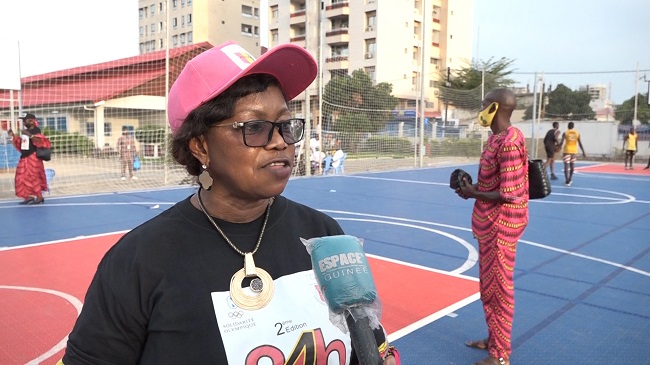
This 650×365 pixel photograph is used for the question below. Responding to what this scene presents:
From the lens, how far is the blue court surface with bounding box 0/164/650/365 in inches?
150

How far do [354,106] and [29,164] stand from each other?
41.9 ft

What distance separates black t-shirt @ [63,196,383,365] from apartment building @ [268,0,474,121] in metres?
43.1

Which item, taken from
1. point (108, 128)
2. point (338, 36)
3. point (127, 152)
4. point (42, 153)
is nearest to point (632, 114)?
point (127, 152)

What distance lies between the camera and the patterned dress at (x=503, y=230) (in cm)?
327

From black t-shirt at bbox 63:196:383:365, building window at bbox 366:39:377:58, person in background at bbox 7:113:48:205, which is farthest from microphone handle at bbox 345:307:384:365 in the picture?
building window at bbox 366:39:377:58

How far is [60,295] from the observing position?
183 inches

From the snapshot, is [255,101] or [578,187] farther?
[578,187]

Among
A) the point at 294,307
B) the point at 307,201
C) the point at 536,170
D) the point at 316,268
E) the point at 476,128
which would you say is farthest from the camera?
the point at 476,128

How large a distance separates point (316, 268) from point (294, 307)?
0.98 ft

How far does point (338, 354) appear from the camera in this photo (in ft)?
4.84

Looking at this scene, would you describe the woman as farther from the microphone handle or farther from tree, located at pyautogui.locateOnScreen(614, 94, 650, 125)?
tree, located at pyautogui.locateOnScreen(614, 94, 650, 125)

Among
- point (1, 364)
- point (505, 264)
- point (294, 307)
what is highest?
point (294, 307)

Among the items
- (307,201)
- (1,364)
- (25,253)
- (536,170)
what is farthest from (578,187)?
(1,364)

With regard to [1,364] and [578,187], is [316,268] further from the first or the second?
[578,187]
